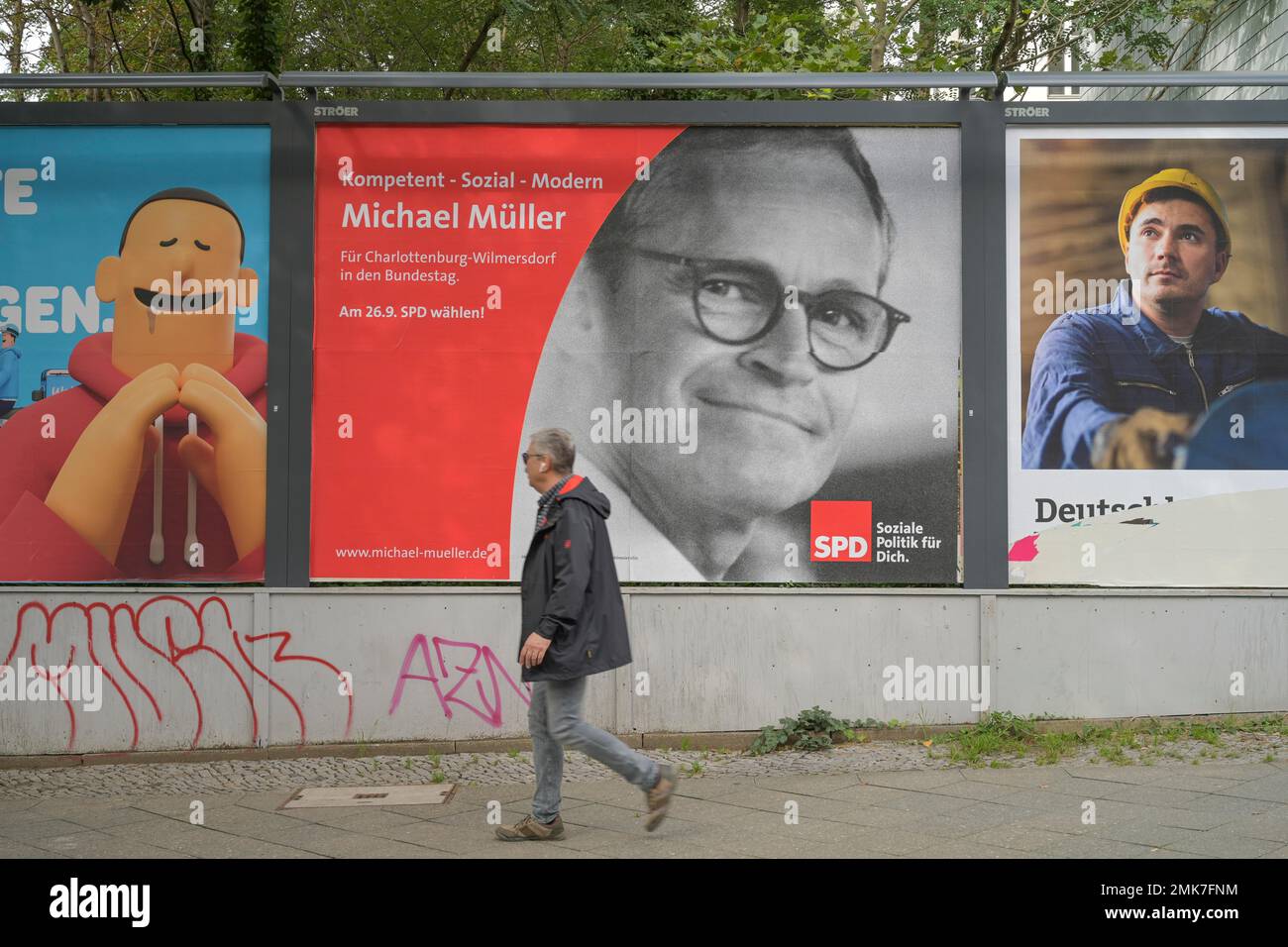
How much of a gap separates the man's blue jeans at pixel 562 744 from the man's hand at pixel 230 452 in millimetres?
2886

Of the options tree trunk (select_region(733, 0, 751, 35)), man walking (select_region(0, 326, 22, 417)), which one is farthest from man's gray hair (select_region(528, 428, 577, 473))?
tree trunk (select_region(733, 0, 751, 35))

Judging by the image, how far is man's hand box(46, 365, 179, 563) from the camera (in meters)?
7.91

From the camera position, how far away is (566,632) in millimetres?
5766

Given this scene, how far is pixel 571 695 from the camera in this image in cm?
581

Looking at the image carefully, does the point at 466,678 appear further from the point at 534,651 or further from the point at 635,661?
the point at 534,651

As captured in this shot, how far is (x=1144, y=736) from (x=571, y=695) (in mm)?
3977

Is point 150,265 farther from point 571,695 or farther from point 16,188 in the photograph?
point 571,695

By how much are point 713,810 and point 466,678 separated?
2.06 meters

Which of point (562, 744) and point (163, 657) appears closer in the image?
point (562, 744)

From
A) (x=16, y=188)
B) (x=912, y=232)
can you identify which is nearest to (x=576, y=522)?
(x=912, y=232)

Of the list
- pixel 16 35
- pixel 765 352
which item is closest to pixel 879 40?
pixel 765 352

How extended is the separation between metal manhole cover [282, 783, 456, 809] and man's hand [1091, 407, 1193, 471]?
14.9 feet

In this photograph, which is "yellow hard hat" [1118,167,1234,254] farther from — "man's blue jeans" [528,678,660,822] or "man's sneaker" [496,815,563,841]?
"man's sneaker" [496,815,563,841]

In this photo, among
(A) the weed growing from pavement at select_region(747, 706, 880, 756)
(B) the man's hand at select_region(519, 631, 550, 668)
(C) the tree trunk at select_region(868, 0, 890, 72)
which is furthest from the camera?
(C) the tree trunk at select_region(868, 0, 890, 72)
